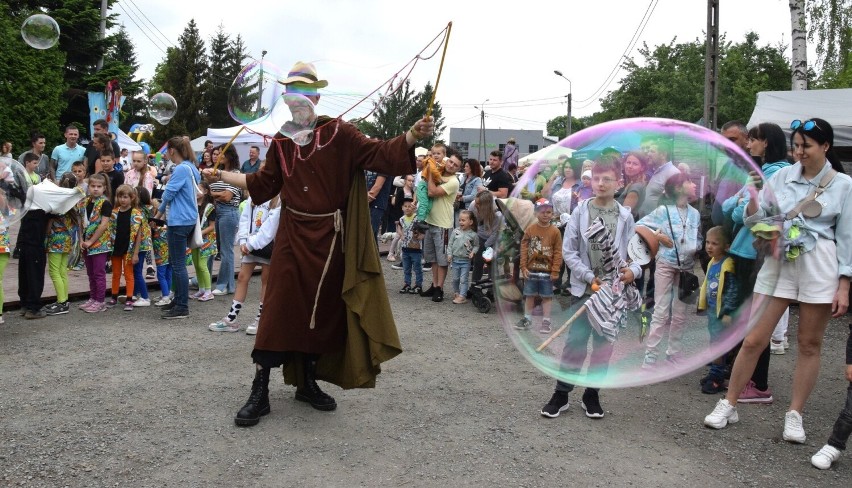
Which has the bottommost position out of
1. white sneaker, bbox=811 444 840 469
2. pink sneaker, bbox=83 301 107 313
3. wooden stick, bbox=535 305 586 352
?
white sneaker, bbox=811 444 840 469

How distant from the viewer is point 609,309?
4066 mm

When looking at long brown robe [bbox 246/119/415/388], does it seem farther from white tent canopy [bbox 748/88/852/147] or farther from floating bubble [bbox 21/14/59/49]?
white tent canopy [bbox 748/88/852/147]

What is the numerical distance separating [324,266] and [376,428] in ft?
3.56

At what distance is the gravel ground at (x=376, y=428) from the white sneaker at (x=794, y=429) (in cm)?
5

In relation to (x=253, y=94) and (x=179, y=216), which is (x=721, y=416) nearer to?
(x=253, y=94)

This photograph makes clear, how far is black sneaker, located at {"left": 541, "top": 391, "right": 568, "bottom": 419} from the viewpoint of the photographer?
4.72 meters

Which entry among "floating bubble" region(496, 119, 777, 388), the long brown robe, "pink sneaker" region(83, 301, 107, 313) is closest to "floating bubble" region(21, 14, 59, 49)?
"pink sneaker" region(83, 301, 107, 313)

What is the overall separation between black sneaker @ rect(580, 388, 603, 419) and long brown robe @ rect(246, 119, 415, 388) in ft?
4.49

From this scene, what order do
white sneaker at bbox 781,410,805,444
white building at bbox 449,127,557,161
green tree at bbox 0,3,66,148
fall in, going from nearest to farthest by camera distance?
white sneaker at bbox 781,410,805,444
green tree at bbox 0,3,66,148
white building at bbox 449,127,557,161

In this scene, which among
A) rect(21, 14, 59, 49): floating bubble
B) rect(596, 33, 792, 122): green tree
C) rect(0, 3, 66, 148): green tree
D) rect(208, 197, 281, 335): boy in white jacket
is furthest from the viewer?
rect(596, 33, 792, 122): green tree

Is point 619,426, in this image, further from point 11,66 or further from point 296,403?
point 11,66

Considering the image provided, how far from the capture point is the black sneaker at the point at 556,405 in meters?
4.72

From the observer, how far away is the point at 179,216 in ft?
25.4

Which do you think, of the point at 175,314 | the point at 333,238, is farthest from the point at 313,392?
the point at 175,314
